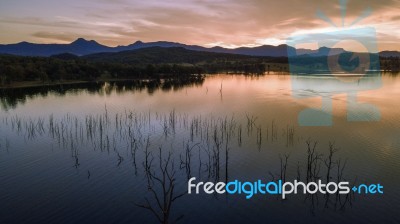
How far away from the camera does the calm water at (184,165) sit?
14172 millimetres

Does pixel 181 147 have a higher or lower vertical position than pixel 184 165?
higher

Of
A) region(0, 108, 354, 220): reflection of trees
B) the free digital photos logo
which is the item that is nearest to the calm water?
region(0, 108, 354, 220): reflection of trees

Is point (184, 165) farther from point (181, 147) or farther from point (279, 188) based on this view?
point (279, 188)

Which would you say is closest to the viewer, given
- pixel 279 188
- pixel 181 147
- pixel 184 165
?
pixel 279 188

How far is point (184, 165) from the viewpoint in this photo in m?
19.9

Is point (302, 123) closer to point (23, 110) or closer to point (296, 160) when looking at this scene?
point (296, 160)

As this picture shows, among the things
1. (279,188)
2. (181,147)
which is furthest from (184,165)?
(279,188)

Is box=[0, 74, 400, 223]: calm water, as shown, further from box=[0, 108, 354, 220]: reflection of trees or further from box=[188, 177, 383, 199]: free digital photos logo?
box=[188, 177, 383, 199]: free digital photos logo

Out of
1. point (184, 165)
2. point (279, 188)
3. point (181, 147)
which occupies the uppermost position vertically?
point (181, 147)

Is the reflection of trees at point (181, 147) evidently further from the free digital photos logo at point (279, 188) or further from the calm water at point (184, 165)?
the free digital photos logo at point (279, 188)

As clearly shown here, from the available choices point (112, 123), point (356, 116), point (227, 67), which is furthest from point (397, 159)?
point (227, 67)

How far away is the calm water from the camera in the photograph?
14172mm

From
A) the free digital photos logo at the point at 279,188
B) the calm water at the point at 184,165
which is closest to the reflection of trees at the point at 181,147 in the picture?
the calm water at the point at 184,165

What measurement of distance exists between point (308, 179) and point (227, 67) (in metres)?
147
